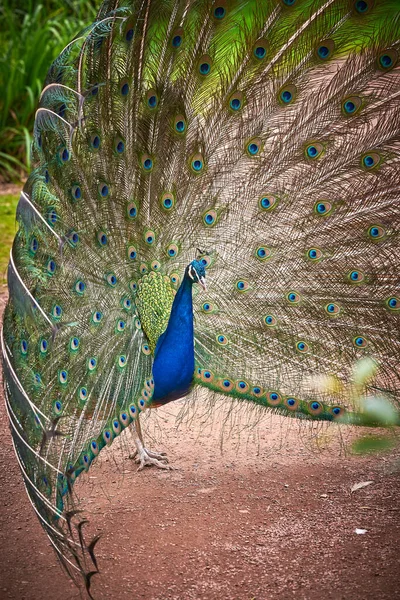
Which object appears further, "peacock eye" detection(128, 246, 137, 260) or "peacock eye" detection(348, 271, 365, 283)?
"peacock eye" detection(128, 246, 137, 260)

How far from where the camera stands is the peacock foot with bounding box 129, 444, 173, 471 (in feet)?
13.4

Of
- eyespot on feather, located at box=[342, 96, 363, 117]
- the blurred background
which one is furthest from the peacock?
the blurred background

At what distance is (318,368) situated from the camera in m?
3.46

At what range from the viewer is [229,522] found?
11.7 ft

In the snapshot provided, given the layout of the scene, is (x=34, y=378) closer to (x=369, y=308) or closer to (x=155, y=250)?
(x=155, y=250)

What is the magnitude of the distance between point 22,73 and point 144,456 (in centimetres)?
641

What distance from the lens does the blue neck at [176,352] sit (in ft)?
11.1

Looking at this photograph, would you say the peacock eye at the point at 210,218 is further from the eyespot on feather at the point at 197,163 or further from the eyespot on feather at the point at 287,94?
the eyespot on feather at the point at 287,94

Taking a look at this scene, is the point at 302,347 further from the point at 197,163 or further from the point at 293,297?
the point at 197,163

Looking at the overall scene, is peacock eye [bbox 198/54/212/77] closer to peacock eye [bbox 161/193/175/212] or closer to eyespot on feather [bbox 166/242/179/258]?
peacock eye [bbox 161/193/175/212]

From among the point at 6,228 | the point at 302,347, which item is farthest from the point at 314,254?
the point at 6,228

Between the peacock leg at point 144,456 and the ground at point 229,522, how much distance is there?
0.05 m

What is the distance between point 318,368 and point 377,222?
0.71 meters

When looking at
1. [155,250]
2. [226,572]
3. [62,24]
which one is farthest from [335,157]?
[62,24]
